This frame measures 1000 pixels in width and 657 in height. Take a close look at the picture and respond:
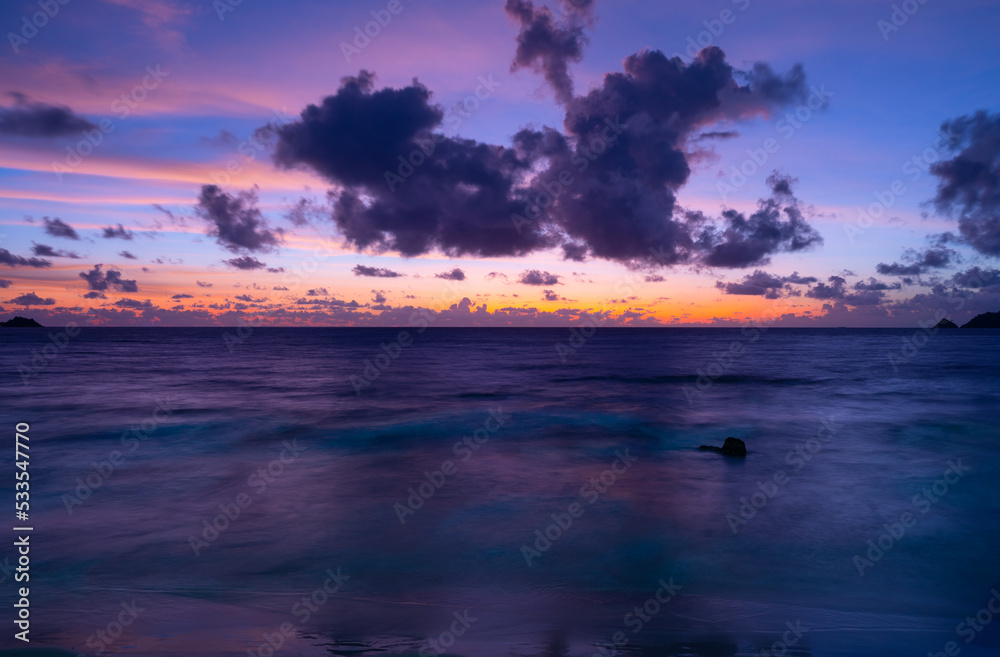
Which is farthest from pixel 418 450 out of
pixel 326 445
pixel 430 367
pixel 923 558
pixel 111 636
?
→ pixel 430 367

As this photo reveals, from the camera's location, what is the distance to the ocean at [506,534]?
273 inches

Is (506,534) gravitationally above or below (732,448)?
below

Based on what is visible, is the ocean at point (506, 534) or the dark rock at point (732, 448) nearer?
the ocean at point (506, 534)

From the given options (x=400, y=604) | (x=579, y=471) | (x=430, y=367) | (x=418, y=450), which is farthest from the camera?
(x=430, y=367)

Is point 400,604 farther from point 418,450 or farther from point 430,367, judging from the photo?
point 430,367

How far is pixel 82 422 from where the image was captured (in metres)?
23.4

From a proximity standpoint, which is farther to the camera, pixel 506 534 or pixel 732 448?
pixel 732 448

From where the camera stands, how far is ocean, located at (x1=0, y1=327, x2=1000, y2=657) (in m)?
6.93

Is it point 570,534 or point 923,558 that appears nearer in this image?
point 923,558

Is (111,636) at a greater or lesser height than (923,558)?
greater

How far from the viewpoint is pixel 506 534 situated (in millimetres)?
10836

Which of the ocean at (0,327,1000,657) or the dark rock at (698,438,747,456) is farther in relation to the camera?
the dark rock at (698,438,747,456)

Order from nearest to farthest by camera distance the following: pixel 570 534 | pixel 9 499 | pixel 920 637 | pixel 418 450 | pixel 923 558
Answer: pixel 920 637, pixel 923 558, pixel 570 534, pixel 9 499, pixel 418 450

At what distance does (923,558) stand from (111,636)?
1341cm
